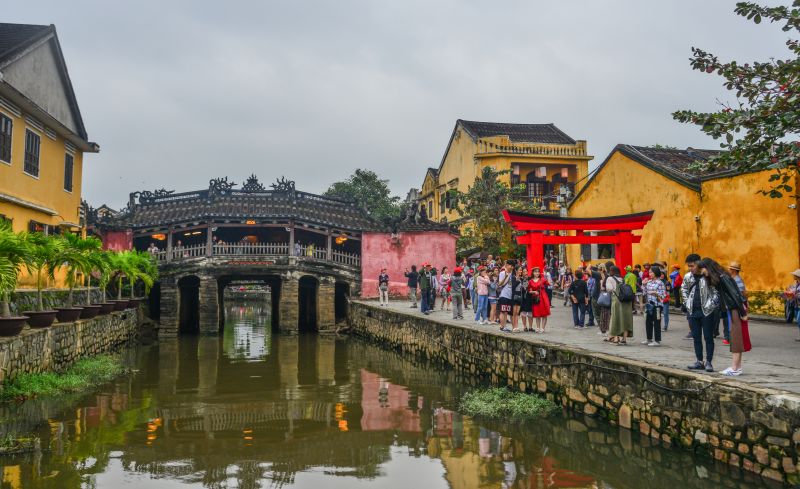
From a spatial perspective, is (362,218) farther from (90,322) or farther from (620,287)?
(620,287)

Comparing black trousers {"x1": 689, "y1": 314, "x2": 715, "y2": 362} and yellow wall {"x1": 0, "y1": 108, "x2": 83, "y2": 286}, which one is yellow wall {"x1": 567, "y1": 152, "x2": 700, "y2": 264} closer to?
black trousers {"x1": 689, "y1": 314, "x2": 715, "y2": 362}

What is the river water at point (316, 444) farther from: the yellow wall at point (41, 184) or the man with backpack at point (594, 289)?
the yellow wall at point (41, 184)

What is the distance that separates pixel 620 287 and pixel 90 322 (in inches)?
492

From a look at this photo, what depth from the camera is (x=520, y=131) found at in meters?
38.8

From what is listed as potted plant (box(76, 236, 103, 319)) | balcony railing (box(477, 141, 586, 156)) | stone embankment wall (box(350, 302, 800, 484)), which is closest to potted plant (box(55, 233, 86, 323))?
potted plant (box(76, 236, 103, 319))

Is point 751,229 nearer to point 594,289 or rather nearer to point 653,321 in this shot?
point 594,289

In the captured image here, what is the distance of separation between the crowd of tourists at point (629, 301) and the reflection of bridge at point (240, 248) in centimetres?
806

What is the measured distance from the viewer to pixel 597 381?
9.22 m

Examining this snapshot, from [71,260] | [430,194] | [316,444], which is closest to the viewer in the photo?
[316,444]

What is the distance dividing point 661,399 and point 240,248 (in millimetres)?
22174

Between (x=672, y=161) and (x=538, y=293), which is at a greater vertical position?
(x=672, y=161)

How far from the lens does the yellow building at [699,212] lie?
15.3 metres

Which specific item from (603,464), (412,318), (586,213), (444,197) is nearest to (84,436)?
(603,464)

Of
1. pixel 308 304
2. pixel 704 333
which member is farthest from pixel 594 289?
pixel 308 304
